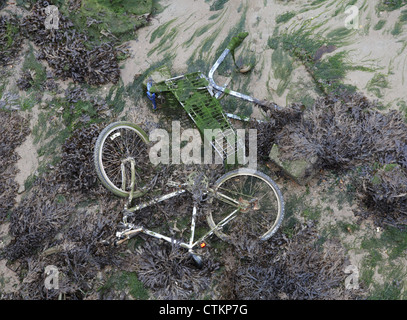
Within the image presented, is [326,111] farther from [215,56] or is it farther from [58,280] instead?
[58,280]

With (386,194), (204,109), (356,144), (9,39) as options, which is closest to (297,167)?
(356,144)

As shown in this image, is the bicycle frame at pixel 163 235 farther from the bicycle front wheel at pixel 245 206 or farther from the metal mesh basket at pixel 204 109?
the metal mesh basket at pixel 204 109

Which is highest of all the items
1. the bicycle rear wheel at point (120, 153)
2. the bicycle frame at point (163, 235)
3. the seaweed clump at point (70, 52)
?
the seaweed clump at point (70, 52)

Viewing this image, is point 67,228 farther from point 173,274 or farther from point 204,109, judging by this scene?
point 204,109

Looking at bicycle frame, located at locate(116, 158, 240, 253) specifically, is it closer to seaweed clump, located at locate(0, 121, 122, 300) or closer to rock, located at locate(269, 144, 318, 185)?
seaweed clump, located at locate(0, 121, 122, 300)

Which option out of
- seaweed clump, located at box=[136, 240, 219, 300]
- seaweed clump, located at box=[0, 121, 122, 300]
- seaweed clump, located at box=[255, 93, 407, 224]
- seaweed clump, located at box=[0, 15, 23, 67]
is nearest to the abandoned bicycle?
seaweed clump, located at box=[136, 240, 219, 300]

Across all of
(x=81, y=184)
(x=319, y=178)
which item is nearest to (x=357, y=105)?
(x=319, y=178)

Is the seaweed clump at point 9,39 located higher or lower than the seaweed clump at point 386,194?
higher

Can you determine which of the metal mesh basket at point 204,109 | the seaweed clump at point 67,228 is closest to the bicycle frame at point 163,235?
the seaweed clump at point 67,228

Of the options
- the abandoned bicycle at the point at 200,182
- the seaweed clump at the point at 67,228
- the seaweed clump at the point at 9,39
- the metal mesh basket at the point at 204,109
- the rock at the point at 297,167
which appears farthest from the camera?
the seaweed clump at the point at 9,39
